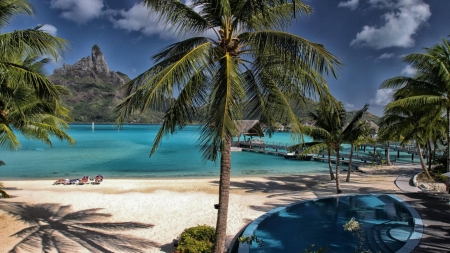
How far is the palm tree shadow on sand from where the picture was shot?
7.20 meters

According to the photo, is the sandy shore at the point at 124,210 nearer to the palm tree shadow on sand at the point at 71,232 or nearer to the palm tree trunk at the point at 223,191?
the palm tree shadow on sand at the point at 71,232

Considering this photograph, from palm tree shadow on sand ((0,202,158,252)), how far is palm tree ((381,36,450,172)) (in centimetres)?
980

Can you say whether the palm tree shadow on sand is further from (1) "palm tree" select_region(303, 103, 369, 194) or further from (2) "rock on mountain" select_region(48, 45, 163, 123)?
(2) "rock on mountain" select_region(48, 45, 163, 123)

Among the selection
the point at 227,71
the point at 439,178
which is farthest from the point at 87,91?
the point at 227,71

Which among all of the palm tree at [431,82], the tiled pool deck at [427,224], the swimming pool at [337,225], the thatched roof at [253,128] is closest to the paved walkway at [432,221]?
the tiled pool deck at [427,224]

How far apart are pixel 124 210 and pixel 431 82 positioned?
12.6 meters

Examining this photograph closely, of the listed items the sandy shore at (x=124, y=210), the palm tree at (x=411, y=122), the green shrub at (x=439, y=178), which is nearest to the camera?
the sandy shore at (x=124, y=210)

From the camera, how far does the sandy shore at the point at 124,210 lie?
773cm

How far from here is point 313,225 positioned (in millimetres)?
8695

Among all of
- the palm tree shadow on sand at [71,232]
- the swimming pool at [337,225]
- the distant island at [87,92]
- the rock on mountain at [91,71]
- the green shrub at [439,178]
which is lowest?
the palm tree shadow on sand at [71,232]

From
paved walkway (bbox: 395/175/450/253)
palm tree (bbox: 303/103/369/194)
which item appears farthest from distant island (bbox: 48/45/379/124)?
paved walkway (bbox: 395/175/450/253)

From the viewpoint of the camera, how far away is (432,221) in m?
7.32

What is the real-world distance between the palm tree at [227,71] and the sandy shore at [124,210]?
13.2ft

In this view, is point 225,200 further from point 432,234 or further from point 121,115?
point 432,234
